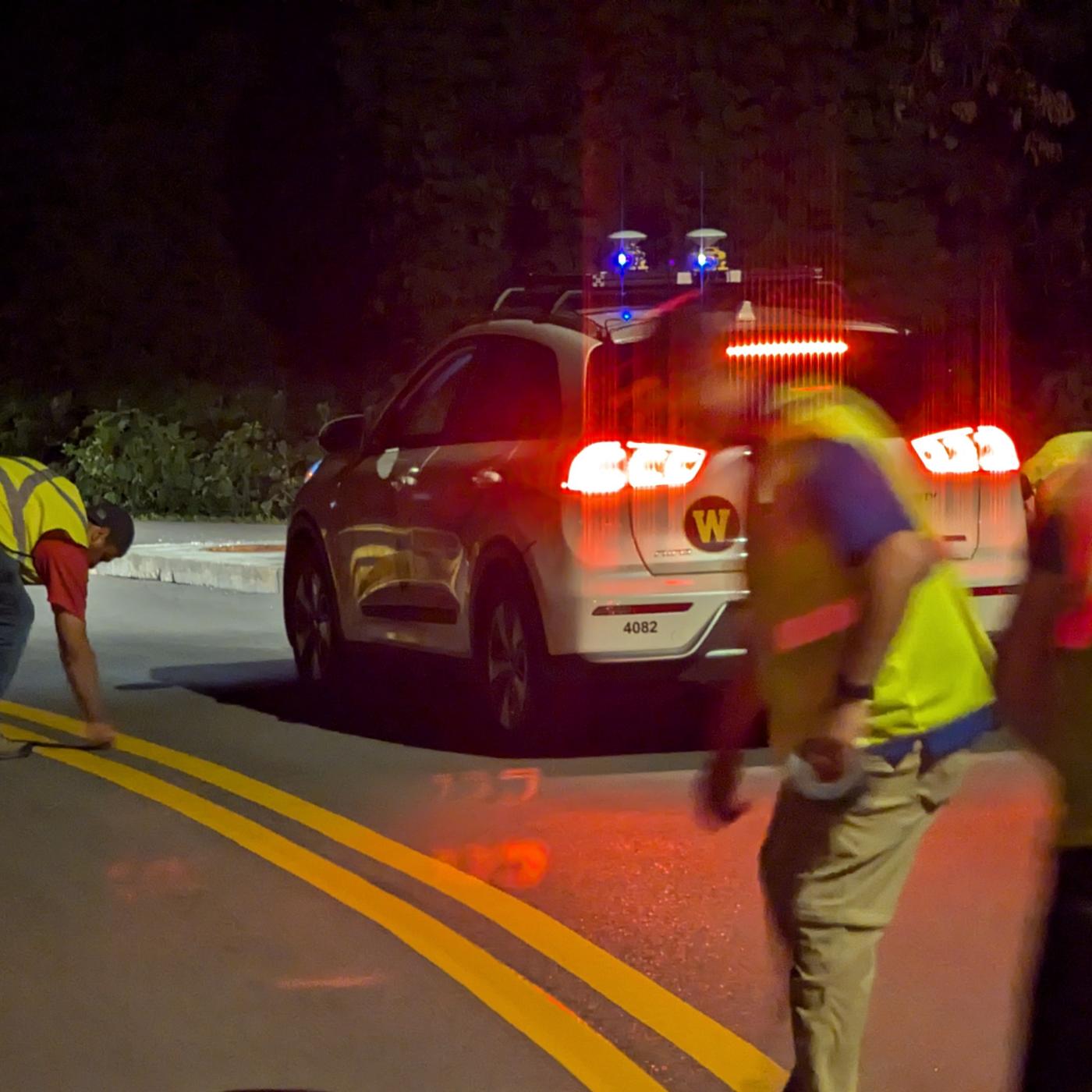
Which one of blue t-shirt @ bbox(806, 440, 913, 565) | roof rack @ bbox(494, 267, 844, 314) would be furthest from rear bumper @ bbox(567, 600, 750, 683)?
blue t-shirt @ bbox(806, 440, 913, 565)

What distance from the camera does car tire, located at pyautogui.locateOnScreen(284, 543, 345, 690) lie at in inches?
466

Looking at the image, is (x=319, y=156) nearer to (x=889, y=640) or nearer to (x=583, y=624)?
(x=583, y=624)

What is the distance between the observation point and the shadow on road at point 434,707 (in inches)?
403

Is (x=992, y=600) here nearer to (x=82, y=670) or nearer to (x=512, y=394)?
(x=512, y=394)

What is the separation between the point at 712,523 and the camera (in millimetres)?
9500

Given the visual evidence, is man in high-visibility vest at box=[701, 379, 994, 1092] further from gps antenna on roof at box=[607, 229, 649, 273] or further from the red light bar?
gps antenna on roof at box=[607, 229, 649, 273]

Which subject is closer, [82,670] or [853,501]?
[853,501]

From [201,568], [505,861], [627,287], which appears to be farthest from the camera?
[201,568]

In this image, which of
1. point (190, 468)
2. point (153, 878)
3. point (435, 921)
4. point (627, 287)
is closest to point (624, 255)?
point (627, 287)

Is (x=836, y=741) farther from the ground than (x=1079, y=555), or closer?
closer

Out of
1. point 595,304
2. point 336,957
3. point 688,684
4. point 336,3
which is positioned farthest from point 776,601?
point 336,3

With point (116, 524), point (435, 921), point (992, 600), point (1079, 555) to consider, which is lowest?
point (435, 921)

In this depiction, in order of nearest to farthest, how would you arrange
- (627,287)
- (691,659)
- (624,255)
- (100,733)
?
1. (691,659)
2. (100,733)
3. (627,287)
4. (624,255)

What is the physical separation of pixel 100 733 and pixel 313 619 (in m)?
2.11
